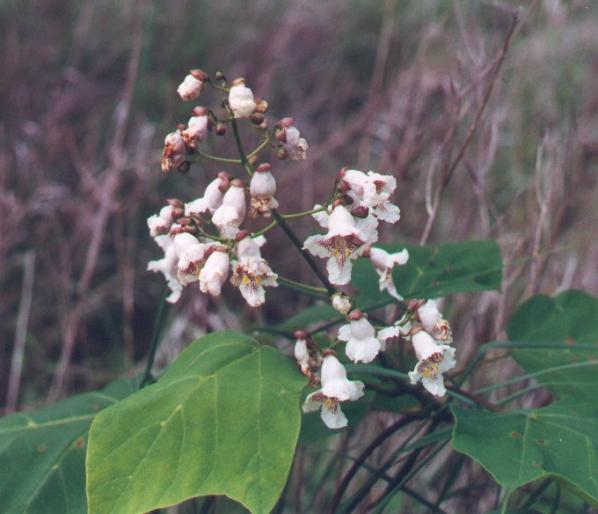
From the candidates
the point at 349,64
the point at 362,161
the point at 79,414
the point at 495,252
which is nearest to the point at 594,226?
the point at 362,161

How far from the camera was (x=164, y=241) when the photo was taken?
175 centimetres

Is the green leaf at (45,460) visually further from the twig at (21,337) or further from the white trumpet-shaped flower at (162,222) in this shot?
the twig at (21,337)

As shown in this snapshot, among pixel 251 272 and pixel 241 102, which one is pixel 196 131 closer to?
pixel 241 102

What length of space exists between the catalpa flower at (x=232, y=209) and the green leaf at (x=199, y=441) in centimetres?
27

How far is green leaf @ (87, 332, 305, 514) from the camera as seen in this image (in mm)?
1285

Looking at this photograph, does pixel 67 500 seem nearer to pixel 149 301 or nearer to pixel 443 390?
pixel 443 390

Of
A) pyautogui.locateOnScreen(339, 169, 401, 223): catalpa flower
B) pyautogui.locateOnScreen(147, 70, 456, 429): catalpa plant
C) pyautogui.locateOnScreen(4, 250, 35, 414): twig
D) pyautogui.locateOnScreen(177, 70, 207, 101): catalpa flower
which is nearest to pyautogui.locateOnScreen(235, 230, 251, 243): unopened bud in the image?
pyautogui.locateOnScreen(147, 70, 456, 429): catalpa plant

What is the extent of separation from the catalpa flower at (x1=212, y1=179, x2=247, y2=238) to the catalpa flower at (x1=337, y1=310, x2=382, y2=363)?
0.99ft

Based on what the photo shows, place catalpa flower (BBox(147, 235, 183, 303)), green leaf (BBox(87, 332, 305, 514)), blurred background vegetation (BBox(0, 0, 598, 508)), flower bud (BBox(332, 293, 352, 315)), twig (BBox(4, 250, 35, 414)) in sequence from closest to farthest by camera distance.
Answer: green leaf (BBox(87, 332, 305, 514))
flower bud (BBox(332, 293, 352, 315))
catalpa flower (BBox(147, 235, 183, 303))
blurred background vegetation (BBox(0, 0, 598, 508))
twig (BBox(4, 250, 35, 414))

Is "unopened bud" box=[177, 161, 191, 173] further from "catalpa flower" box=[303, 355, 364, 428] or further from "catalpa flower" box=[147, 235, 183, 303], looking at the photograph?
"catalpa flower" box=[303, 355, 364, 428]

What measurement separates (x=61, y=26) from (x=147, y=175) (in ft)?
5.98

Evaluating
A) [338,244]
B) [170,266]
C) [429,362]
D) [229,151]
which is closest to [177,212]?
[170,266]

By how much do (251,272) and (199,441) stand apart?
1.12ft

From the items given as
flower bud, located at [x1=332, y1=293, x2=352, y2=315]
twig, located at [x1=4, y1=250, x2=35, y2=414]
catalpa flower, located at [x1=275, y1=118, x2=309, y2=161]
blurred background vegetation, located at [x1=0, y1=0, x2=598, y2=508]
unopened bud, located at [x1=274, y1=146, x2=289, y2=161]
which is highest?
catalpa flower, located at [x1=275, y1=118, x2=309, y2=161]
